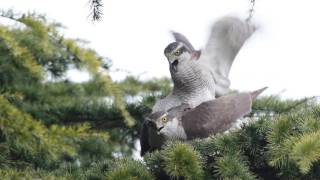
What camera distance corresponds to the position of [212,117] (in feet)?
6.22

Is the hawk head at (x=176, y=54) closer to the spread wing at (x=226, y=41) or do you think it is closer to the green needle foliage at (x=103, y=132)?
the spread wing at (x=226, y=41)

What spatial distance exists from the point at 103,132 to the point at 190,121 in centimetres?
64

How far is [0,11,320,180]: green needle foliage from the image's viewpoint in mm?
1081

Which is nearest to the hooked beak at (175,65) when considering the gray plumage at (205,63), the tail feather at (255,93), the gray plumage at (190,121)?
the gray plumage at (205,63)

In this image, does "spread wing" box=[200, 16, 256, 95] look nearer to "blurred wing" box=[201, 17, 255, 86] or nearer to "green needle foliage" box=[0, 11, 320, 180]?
"blurred wing" box=[201, 17, 255, 86]

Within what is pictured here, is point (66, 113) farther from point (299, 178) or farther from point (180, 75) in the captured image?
point (299, 178)

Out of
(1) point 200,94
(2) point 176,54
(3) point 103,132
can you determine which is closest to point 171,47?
(2) point 176,54

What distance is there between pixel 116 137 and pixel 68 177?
110 centimetres

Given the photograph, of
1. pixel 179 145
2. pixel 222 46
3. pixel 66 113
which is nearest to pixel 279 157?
pixel 179 145

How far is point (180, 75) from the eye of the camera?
1978mm

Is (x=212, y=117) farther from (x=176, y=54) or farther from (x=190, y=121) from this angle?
(x=176, y=54)

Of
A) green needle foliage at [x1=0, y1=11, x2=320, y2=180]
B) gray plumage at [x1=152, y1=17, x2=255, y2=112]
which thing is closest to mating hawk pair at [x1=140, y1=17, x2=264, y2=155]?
gray plumage at [x1=152, y1=17, x2=255, y2=112]

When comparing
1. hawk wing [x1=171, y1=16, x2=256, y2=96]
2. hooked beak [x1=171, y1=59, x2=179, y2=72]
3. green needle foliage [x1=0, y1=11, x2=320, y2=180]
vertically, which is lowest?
green needle foliage [x1=0, y1=11, x2=320, y2=180]

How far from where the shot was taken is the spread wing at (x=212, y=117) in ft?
6.18
